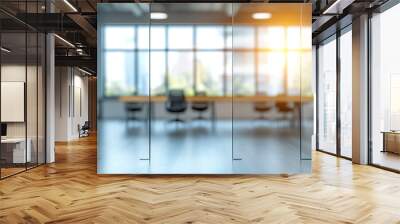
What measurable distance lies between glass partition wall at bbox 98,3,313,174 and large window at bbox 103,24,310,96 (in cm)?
2

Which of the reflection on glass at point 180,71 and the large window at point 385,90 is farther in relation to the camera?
the large window at point 385,90

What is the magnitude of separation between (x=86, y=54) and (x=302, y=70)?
865 cm

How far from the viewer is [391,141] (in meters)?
6.55

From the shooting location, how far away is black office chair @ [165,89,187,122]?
580 centimetres

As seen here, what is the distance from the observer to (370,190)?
4781 mm

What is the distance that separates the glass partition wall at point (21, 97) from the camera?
19.3 ft

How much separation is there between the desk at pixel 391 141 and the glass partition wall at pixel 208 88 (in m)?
1.79

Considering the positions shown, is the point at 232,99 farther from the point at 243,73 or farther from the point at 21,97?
the point at 21,97

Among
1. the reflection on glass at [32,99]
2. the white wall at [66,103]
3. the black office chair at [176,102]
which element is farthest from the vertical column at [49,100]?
the white wall at [66,103]

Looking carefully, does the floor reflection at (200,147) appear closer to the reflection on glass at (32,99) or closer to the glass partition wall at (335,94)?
the reflection on glass at (32,99)

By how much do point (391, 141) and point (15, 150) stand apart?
262 inches

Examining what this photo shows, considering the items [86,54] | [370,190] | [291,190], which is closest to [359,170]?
[370,190]

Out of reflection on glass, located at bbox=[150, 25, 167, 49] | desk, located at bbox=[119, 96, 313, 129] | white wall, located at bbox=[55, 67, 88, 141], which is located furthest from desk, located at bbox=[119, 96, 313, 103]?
white wall, located at bbox=[55, 67, 88, 141]

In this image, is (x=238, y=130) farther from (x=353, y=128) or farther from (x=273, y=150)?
(x=353, y=128)
